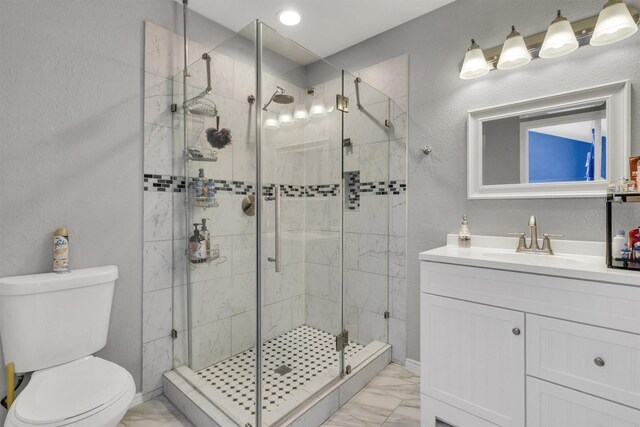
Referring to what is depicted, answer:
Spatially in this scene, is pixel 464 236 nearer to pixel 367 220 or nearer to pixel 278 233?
pixel 367 220

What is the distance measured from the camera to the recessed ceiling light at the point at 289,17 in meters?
2.11

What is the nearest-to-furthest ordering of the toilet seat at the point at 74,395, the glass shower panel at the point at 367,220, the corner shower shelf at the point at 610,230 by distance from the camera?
the toilet seat at the point at 74,395, the corner shower shelf at the point at 610,230, the glass shower panel at the point at 367,220

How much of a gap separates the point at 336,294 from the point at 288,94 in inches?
49.9

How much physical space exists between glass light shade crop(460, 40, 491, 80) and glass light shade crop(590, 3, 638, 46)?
1.56 ft

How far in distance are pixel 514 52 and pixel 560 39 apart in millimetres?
198

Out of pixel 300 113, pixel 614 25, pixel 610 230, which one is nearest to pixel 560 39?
pixel 614 25

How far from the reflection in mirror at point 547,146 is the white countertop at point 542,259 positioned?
36 cm

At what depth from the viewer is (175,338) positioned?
2.00 metres

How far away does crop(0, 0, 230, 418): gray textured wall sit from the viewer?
145 cm

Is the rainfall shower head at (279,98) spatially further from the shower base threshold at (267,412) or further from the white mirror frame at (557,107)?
the shower base threshold at (267,412)

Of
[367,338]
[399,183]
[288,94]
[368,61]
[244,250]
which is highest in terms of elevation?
[368,61]

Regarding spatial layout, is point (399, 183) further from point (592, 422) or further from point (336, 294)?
point (592, 422)

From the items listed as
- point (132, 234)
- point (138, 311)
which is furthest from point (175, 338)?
point (132, 234)

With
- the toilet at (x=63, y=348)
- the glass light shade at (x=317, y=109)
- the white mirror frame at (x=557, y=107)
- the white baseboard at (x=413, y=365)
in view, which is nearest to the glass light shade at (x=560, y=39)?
the white mirror frame at (x=557, y=107)
